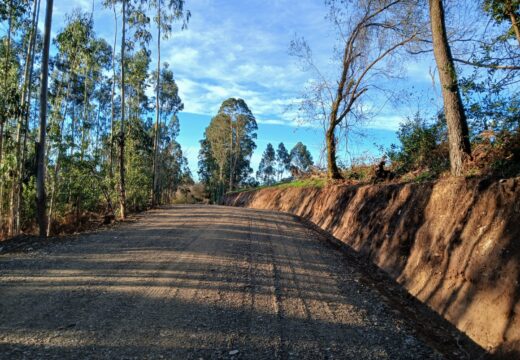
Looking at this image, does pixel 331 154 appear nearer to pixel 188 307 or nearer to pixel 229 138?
pixel 188 307

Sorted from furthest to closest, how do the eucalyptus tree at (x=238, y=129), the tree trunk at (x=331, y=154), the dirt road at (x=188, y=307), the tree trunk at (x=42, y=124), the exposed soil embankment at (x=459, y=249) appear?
the eucalyptus tree at (x=238, y=129) < the tree trunk at (x=331, y=154) < the tree trunk at (x=42, y=124) < the exposed soil embankment at (x=459, y=249) < the dirt road at (x=188, y=307)

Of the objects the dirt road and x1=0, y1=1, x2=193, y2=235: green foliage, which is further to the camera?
x1=0, y1=1, x2=193, y2=235: green foliage

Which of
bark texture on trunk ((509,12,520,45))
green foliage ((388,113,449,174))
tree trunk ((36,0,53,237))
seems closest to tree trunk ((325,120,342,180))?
green foliage ((388,113,449,174))

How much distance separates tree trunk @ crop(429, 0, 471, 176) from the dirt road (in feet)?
10.6

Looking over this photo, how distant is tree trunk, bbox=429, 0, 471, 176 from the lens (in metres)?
7.42

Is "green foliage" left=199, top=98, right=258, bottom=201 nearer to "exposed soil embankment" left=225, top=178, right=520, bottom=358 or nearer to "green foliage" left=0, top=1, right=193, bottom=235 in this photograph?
"green foliage" left=0, top=1, right=193, bottom=235

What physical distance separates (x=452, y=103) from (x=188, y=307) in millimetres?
6783

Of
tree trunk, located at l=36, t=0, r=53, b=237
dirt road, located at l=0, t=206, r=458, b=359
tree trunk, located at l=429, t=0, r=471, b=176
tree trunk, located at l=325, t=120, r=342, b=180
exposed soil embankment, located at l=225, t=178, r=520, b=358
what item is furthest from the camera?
tree trunk, located at l=325, t=120, r=342, b=180

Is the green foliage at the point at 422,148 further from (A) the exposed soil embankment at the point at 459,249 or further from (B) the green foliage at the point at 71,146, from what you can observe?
(B) the green foliage at the point at 71,146

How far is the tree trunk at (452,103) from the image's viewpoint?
24.3 feet

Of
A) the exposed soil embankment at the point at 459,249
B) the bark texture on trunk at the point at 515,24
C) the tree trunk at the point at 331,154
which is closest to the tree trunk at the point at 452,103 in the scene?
the exposed soil embankment at the point at 459,249

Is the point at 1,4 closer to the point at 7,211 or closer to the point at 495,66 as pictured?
the point at 7,211

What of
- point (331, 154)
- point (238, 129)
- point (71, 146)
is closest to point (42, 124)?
point (71, 146)

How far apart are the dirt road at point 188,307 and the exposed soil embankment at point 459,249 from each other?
2.27 ft
